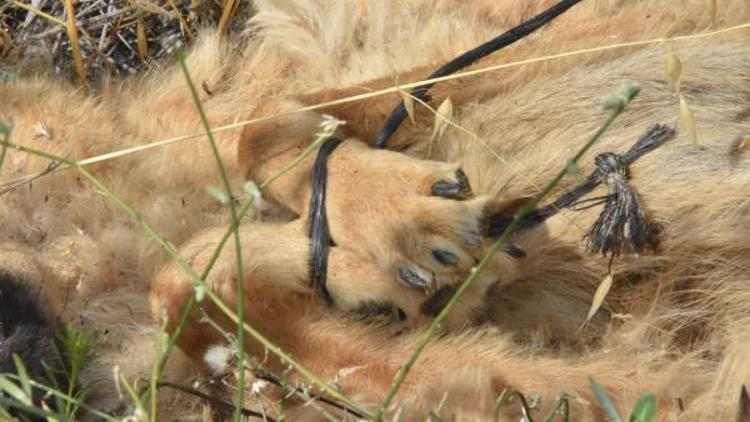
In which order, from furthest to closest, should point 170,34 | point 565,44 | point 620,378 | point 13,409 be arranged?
1. point 170,34
2. point 565,44
3. point 620,378
4. point 13,409

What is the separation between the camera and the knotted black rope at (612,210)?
2102mm

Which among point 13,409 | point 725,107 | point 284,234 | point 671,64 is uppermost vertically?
point 671,64

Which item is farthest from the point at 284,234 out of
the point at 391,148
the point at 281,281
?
the point at 391,148

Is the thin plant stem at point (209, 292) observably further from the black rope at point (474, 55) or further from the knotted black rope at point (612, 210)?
the black rope at point (474, 55)

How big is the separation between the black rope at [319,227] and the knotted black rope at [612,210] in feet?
1.21

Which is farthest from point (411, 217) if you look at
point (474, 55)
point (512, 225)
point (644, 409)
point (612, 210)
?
point (644, 409)

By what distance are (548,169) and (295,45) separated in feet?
3.42

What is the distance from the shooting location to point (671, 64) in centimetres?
162

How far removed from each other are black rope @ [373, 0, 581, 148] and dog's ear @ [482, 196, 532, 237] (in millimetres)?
321

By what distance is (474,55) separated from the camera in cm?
240

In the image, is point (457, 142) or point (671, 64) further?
point (457, 142)

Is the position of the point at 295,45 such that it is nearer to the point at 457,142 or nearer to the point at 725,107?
the point at 457,142

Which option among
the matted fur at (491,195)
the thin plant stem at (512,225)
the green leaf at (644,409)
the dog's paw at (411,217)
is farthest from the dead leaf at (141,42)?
the green leaf at (644,409)

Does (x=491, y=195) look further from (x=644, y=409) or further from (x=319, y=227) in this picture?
(x=644, y=409)
